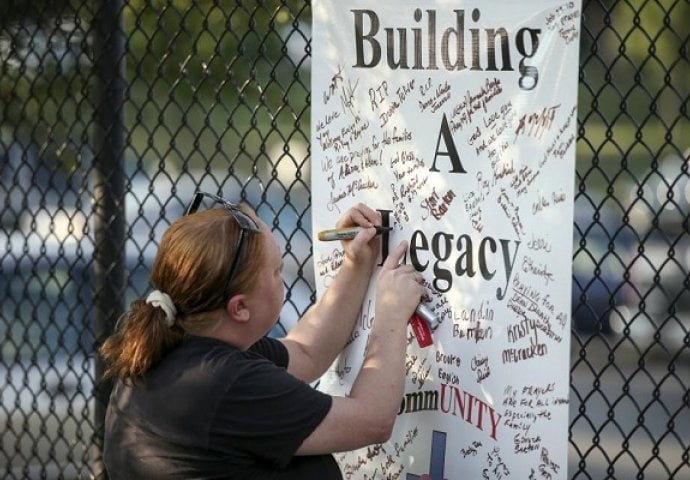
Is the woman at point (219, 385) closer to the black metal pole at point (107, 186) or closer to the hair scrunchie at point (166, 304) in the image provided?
the hair scrunchie at point (166, 304)

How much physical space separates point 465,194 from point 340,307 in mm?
470

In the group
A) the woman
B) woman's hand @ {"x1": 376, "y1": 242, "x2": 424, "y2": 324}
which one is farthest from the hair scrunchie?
woman's hand @ {"x1": 376, "y1": 242, "x2": 424, "y2": 324}

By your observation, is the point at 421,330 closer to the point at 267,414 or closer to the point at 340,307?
the point at 340,307

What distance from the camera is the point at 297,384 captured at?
246 centimetres

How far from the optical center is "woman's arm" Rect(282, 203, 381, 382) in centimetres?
305

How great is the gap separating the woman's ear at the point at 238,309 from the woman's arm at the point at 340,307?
1.77ft

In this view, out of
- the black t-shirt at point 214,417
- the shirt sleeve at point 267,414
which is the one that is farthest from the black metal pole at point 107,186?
the shirt sleeve at point 267,414

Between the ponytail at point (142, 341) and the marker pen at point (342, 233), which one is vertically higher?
the marker pen at point (342, 233)

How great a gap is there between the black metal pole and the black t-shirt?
1604 mm

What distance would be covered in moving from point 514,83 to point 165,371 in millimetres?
1144

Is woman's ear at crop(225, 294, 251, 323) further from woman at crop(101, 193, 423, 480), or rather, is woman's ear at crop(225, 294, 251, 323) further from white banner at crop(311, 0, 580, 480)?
white banner at crop(311, 0, 580, 480)

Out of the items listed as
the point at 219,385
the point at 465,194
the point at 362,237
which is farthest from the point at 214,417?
the point at 465,194

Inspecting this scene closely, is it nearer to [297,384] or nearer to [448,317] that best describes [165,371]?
[297,384]

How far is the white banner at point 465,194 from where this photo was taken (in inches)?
111
